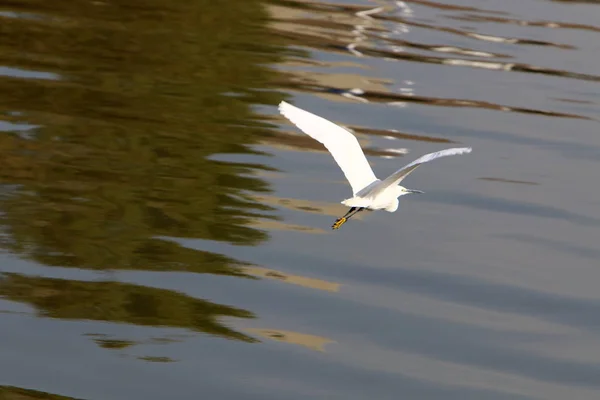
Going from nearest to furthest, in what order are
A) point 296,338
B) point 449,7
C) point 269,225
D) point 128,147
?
point 296,338
point 269,225
point 128,147
point 449,7

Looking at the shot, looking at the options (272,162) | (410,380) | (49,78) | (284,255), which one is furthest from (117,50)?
(410,380)

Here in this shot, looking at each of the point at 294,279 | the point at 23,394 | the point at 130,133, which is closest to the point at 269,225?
the point at 294,279

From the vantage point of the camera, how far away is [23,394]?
21.1 ft

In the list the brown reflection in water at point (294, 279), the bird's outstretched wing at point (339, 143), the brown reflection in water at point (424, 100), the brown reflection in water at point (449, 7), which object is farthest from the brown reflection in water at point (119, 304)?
the brown reflection in water at point (449, 7)

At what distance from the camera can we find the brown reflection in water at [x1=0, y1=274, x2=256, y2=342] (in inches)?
287

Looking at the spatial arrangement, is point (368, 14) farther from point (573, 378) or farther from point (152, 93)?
point (573, 378)

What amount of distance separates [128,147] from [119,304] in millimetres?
2965

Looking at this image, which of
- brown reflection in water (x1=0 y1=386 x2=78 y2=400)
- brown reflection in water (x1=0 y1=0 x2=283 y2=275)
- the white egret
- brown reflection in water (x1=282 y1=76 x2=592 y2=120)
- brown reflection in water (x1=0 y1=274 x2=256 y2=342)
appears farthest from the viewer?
brown reflection in water (x1=282 y1=76 x2=592 y2=120)

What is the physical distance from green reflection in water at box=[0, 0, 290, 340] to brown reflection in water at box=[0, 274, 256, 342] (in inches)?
0.5

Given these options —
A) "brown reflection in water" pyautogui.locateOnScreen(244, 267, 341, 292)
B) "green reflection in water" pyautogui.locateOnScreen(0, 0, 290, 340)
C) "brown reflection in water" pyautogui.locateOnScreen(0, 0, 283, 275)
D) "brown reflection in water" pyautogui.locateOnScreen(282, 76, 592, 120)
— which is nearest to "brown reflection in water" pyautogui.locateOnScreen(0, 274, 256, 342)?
"green reflection in water" pyautogui.locateOnScreen(0, 0, 290, 340)

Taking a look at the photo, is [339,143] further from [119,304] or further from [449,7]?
[449,7]

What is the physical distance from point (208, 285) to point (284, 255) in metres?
0.83

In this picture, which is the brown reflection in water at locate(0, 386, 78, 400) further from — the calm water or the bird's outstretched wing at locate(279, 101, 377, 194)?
the bird's outstretched wing at locate(279, 101, 377, 194)

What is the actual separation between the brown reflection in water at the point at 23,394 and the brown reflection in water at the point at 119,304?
2.76 feet
